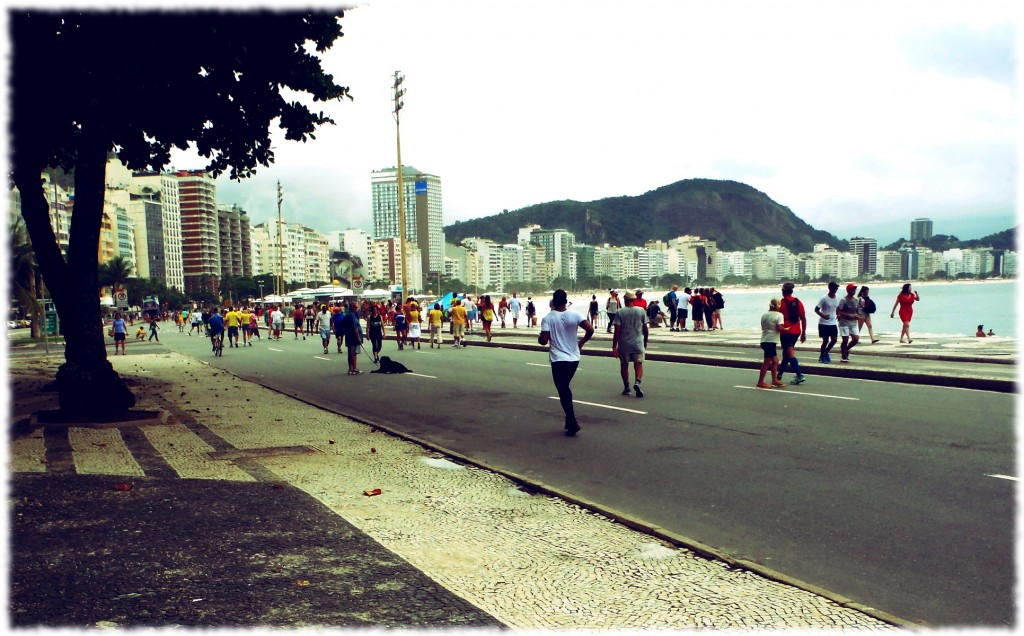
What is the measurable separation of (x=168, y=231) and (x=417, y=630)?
19600cm

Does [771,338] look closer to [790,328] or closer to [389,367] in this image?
[790,328]

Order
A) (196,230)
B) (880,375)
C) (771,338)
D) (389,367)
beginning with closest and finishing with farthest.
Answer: (771,338) → (880,375) → (389,367) → (196,230)

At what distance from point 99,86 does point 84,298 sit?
10.4ft

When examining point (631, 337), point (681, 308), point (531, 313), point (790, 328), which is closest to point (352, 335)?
point (631, 337)

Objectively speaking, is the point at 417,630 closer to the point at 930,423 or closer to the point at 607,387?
the point at 930,423

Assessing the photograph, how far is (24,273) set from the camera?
145 feet

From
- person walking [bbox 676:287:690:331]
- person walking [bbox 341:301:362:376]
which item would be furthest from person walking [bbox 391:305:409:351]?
person walking [bbox 676:287:690:331]

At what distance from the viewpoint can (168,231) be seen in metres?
179

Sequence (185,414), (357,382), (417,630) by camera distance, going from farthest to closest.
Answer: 1. (357,382)
2. (185,414)
3. (417,630)

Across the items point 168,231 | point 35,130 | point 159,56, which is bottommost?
point 35,130

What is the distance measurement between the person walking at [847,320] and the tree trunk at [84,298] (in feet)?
49.1

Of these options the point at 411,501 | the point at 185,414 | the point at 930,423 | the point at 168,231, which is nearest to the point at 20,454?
the point at 185,414

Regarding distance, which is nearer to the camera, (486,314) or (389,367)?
Result: (389,367)

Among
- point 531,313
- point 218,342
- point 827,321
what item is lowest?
point 218,342
